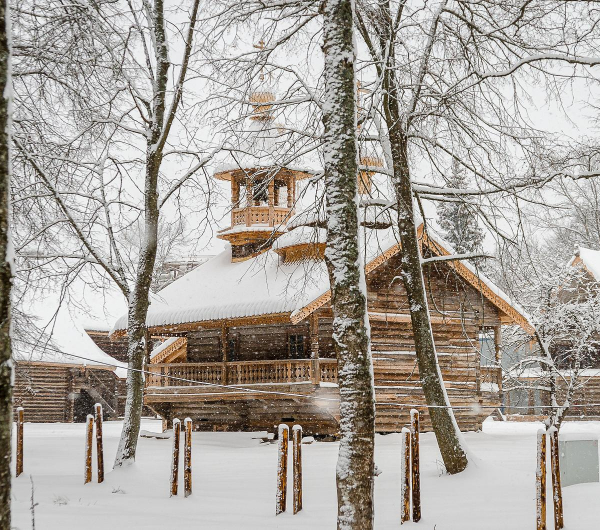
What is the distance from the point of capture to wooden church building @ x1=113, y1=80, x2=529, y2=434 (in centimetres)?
2256

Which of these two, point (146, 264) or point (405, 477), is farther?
point (146, 264)

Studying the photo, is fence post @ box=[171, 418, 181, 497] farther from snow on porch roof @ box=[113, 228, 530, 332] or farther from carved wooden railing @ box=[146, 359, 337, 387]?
snow on porch roof @ box=[113, 228, 530, 332]

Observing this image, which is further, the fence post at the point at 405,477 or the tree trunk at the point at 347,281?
the fence post at the point at 405,477

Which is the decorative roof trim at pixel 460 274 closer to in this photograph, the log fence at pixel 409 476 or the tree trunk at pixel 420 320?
the tree trunk at pixel 420 320

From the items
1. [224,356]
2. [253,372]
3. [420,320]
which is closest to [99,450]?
[420,320]

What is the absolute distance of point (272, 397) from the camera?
932 inches

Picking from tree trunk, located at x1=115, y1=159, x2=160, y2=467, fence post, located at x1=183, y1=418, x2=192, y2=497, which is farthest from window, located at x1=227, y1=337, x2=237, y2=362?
fence post, located at x1=183, y1=418, x2=192, y2=497

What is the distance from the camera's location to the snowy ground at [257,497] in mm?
9609

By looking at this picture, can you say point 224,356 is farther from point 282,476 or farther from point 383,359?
point 282,476

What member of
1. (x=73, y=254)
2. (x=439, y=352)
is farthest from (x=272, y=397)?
(x=73, y=254)

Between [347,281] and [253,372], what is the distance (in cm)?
1653

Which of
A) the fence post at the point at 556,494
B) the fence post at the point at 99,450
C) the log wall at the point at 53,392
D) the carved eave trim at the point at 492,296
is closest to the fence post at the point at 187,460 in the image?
the fence post at the point at 99,450

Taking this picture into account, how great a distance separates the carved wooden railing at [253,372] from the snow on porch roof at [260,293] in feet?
4.80

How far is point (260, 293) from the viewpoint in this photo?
2367cm
